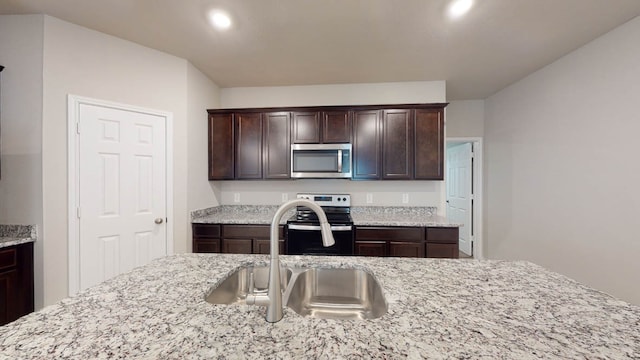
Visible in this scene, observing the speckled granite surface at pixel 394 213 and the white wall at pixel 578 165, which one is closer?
the white wall at pixel 578 165

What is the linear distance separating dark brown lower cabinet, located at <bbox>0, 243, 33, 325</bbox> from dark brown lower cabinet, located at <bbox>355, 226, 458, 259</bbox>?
2893 millimetres

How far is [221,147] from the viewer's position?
10.5ft

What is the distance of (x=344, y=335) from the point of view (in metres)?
0.66

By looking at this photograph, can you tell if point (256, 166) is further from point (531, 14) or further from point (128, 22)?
point (531, 14)

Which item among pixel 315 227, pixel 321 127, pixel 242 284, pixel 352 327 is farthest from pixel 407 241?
pixel 352 327

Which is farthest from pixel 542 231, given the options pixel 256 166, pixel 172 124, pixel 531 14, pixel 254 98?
pixel 172 124

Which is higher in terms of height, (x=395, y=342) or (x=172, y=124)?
(x=172, y=124)

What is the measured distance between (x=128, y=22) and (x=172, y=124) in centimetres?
95

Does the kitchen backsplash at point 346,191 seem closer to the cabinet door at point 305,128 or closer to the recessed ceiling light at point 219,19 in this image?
the cabinet door at point 305,128

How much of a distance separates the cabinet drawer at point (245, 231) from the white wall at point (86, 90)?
471mm

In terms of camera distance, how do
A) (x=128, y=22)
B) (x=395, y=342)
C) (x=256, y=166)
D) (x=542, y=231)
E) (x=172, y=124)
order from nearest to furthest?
(x=395, y=342) → (x=128, y=22) → (x=172, y=124) → (x=542, y=231) → (x=256, y=166)

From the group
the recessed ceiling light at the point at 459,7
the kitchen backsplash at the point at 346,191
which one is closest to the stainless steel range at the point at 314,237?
the kitchen backsplash at the point at 346,191

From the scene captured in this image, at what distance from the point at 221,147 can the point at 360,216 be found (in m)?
2.08

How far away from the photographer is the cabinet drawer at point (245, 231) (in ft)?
9.11
